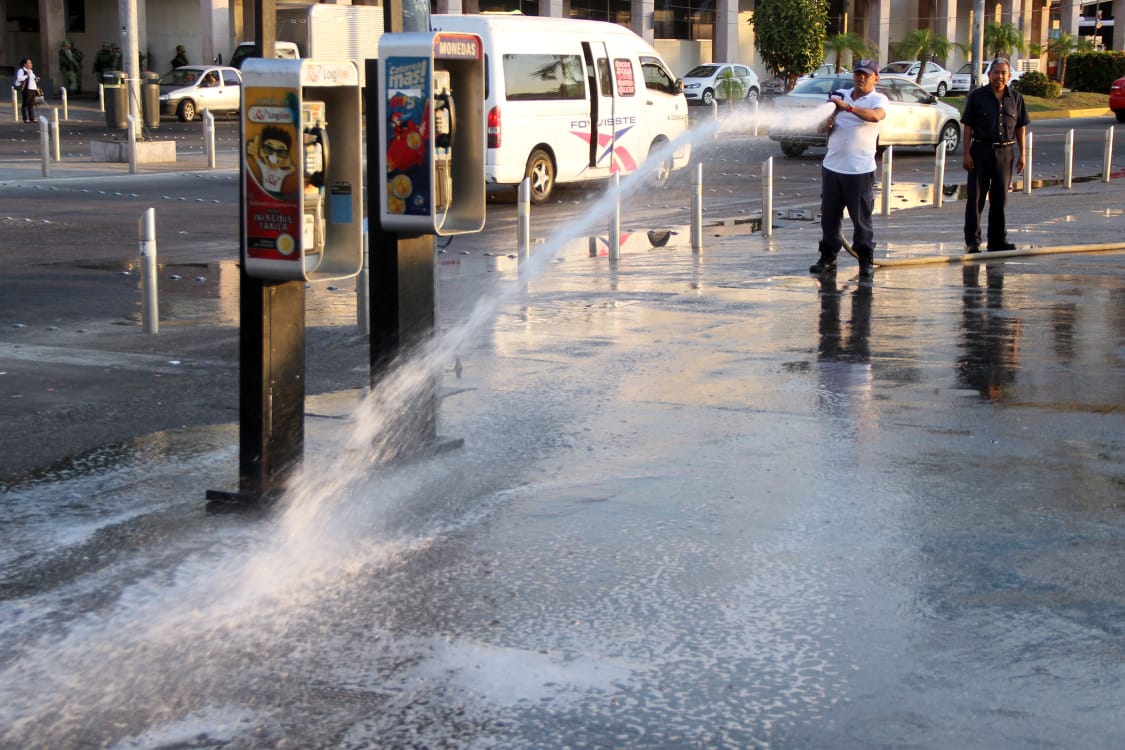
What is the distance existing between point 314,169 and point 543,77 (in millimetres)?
15387

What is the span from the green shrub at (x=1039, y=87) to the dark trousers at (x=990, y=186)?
4774 centimetres

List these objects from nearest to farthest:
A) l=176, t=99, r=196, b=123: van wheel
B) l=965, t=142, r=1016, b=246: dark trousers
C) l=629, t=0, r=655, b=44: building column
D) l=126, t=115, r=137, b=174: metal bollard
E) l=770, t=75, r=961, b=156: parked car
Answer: l=965, t=142, r=1016, b=246: dark trousers
l=126, t=115, r=137, b=174: metal bollard
l=770, t=75, r=961, b=156: parked car
l=176, t=99, r=196, b=123: van wheel
l=629, t=0, r=655, b=44: building column

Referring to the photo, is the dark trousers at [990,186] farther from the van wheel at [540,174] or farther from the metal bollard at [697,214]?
the van wheel at [540,174]

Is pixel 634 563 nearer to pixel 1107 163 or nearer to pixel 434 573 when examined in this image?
pixel 434 573

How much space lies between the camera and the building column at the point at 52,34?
169 ft

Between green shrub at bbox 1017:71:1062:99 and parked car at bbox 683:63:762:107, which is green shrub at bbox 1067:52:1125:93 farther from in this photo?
parked car at bbox 683:63:762:107

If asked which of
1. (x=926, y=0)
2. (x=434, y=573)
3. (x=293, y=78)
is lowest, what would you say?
(x=434, y=573)

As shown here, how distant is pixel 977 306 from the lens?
40.3 feet

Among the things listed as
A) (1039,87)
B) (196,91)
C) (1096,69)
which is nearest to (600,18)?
(1039,87)

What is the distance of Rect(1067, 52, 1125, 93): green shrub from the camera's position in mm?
68000

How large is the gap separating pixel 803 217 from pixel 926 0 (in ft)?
210

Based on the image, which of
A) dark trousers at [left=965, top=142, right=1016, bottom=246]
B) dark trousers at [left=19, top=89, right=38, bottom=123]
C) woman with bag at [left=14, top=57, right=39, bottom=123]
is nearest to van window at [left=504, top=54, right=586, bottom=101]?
dark trousers at [left=965, top=142, right=1016, bottom=246]

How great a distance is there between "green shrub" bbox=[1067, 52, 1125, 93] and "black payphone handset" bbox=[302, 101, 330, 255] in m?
67.3

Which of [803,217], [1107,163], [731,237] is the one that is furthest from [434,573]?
[1107,163]
